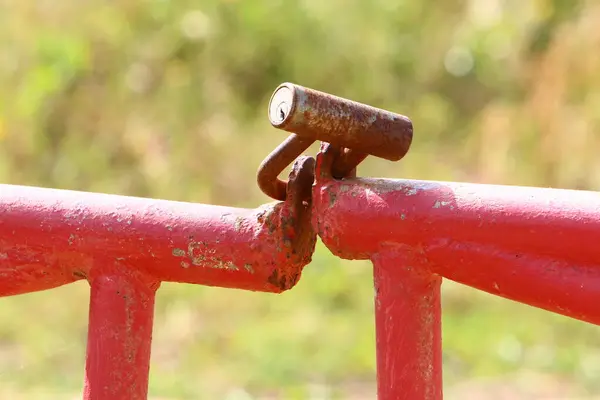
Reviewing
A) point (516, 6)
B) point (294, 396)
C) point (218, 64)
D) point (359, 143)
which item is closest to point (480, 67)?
point (516, 6)

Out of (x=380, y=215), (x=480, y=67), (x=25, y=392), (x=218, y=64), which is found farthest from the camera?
(x=480, y=67)

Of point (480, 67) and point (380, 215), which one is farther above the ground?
point (480, 67)

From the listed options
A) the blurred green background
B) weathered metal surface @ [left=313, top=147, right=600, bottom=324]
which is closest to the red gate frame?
weathered metal surface @ [left=313, top=147, right=600, bottom=324]

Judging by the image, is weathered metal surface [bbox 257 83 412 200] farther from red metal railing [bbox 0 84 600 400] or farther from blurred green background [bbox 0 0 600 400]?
blurred green background [bbox 0 0 600 400]

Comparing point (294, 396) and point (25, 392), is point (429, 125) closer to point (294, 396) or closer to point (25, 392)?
point (294, 396)

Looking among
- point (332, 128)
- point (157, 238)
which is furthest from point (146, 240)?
point (332, 128)

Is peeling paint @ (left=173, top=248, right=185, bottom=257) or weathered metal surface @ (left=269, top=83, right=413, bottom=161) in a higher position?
weathered metal surface @ (left=269, top=83, right=413, bottom=161)

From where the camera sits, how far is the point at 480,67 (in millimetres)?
5945

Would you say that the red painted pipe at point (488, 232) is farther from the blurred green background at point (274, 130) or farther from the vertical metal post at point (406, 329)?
the blurred green background at point (274, 130)

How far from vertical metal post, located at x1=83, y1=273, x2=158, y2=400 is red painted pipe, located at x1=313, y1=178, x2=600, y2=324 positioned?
23 cm

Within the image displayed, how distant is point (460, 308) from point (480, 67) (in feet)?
8.11

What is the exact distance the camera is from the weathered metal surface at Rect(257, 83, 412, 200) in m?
0.79

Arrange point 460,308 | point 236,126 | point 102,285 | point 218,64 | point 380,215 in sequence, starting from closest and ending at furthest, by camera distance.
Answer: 1. point 380,215
2. point 102,285
3. point 460,308
4. point 236,126
5. point 218,64

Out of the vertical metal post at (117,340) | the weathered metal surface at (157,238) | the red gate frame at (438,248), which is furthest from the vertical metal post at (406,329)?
the vertical metal post at (117,340)
